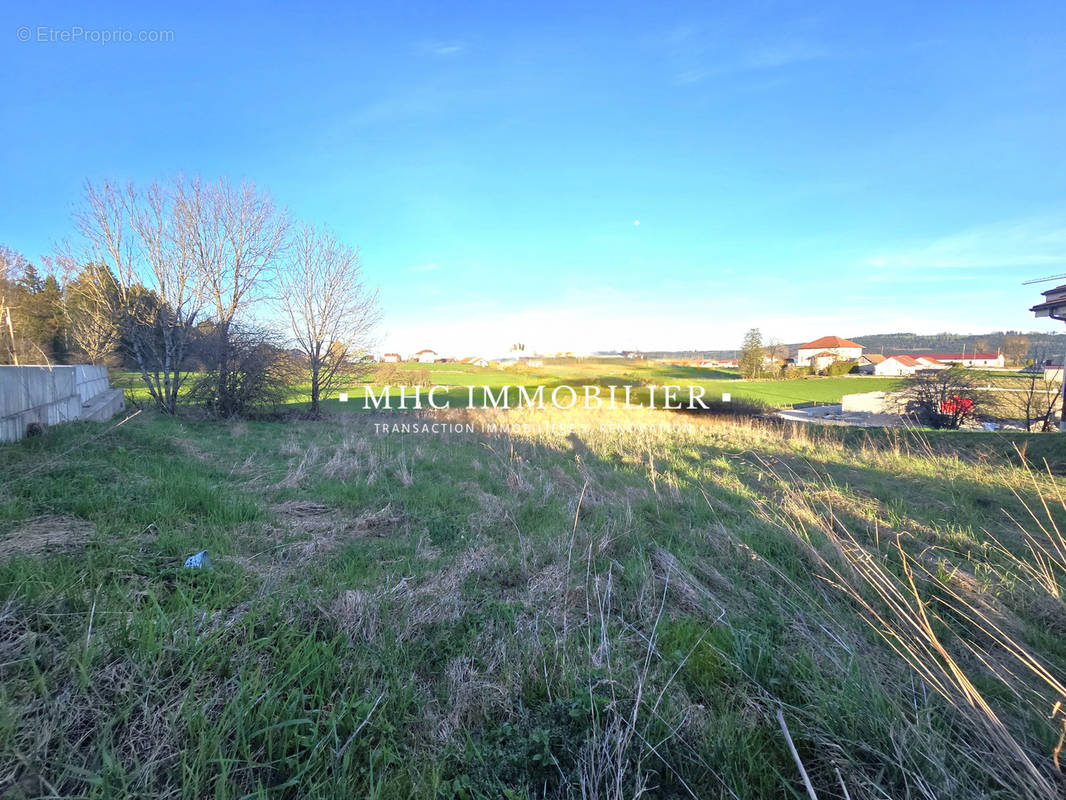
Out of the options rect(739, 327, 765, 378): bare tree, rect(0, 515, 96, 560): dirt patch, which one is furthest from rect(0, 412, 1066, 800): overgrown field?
rect(739, 327, 765, 378): bare tree

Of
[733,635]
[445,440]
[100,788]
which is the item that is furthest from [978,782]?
[445,440]

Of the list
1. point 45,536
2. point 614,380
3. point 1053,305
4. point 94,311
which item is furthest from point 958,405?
point 94,311

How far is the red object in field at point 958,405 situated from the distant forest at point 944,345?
4.67 meters

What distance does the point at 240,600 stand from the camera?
236 cm

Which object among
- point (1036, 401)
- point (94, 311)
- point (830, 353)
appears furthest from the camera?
point (830, 353)

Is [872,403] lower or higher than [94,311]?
lower

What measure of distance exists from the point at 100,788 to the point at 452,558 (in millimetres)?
2337

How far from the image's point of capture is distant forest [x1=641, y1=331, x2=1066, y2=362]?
17859 mm

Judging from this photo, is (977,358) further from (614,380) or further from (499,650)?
(499,650)

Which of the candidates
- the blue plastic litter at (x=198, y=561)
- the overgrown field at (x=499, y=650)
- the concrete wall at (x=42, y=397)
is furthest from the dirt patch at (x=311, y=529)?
the concrete wall at (x=42, y=397)

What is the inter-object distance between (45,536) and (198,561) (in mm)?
1055

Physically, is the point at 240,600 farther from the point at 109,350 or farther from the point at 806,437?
the point at 109,350

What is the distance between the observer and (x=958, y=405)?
14.6m

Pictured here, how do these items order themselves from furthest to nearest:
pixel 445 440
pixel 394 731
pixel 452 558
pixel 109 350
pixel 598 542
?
pixel 109 350, pixel 445 440, pixel 598 542, pixel 452 558, pixel 394 731
